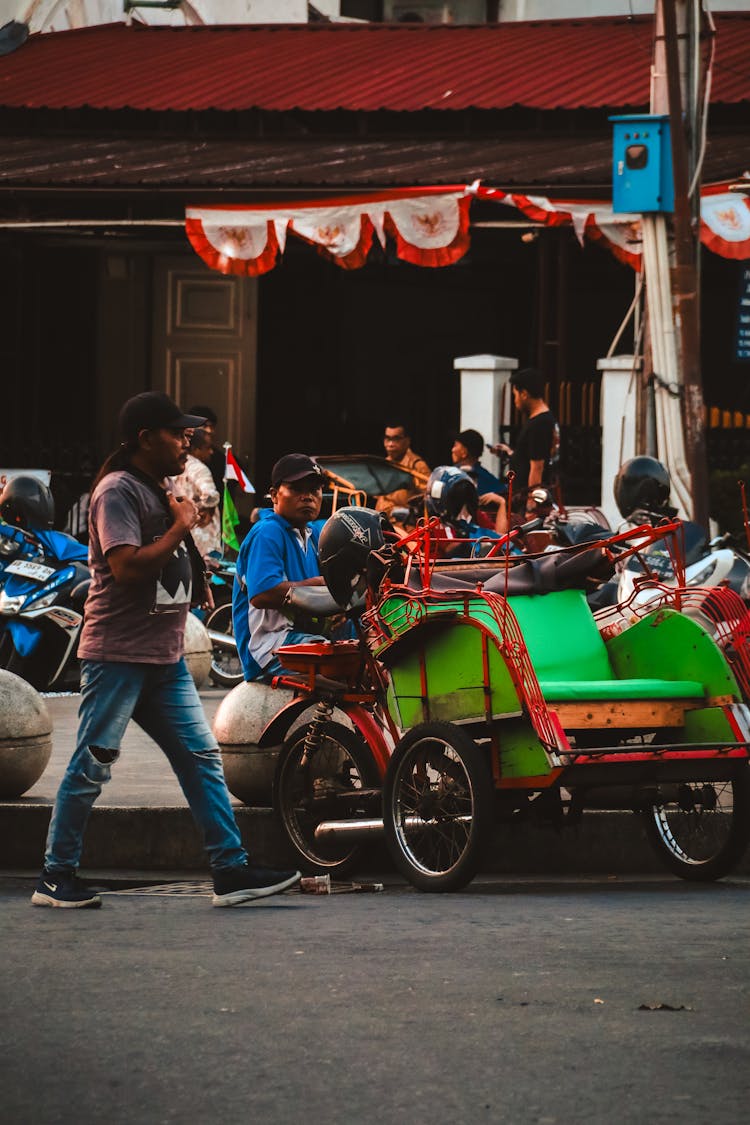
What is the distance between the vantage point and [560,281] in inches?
642

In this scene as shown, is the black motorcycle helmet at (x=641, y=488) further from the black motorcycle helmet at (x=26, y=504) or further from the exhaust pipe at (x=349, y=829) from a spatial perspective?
the black motorcycle helmet at (x=26, y=504)

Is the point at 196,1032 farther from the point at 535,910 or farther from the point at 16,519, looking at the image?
the point at 16,519

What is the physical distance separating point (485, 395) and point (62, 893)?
10443 millimetres

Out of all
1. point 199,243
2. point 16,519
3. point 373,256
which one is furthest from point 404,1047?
point 373,256

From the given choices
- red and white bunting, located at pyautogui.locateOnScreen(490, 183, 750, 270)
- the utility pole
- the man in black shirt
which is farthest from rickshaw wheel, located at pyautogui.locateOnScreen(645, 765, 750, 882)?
red and white bunting, located at pyautogui.locateOnScreen(490, 183, 750, 270)

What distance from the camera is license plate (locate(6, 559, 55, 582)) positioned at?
12.9m

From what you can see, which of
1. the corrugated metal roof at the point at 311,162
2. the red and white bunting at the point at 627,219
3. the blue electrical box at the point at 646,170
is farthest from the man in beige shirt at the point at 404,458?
the blue electrical box at the point at 646,170

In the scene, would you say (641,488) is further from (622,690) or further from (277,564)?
(622,690)

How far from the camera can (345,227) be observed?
16156mm

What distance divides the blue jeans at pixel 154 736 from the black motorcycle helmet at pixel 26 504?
20.1 feet

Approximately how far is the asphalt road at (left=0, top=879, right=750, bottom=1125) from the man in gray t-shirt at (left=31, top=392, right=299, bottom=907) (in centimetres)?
21

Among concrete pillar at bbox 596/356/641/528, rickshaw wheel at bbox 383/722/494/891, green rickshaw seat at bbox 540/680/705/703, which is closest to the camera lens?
rickshaw wheel at bbox 383/722/494/891

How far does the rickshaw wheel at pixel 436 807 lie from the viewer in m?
7.22

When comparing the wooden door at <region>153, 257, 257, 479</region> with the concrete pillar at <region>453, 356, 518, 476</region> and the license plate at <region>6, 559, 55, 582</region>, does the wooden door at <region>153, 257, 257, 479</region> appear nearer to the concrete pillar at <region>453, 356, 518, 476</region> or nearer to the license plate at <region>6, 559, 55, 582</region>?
the concrete pillar at <region>453, 356, 518, 476</region>
